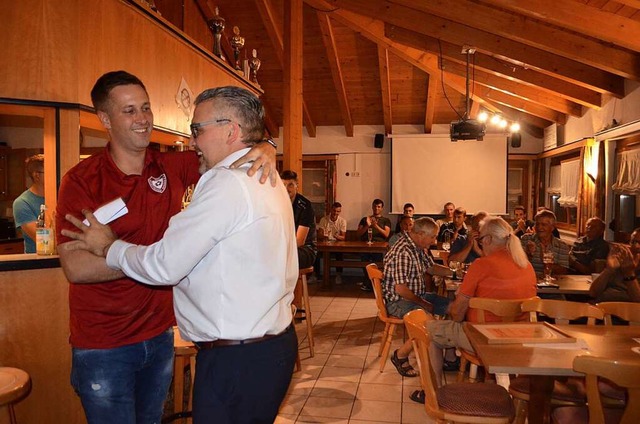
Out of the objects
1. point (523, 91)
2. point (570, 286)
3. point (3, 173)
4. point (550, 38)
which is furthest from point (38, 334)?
point (523, 91)

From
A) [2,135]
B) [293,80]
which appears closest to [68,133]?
[293,80]

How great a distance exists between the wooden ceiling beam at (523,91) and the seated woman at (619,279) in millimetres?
4032

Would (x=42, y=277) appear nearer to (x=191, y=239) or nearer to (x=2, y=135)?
(x=191, y=239)

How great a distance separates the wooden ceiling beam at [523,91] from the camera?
738 centimetres

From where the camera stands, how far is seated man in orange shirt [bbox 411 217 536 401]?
326cm

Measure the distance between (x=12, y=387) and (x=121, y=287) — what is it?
81 cm

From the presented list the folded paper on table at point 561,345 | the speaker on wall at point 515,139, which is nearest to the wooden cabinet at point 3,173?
the folded paper on table at point 561,345

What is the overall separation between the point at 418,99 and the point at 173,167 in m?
7.93

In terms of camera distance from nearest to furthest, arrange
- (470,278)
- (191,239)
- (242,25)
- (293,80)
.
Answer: (191,239)
(470,278)
(293,80)
(242,25)

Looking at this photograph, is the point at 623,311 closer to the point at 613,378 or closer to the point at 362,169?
the point at 613,378

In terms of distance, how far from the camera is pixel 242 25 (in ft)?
25.8

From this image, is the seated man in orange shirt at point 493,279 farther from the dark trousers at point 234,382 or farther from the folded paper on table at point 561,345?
the dark trousers at point 234,382

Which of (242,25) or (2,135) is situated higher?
(242,25)

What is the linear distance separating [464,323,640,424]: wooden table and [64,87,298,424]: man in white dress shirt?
1179mm
